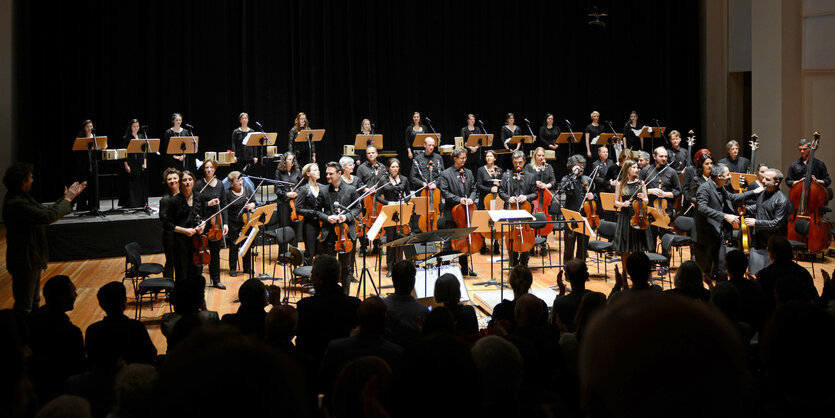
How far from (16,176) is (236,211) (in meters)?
3.40

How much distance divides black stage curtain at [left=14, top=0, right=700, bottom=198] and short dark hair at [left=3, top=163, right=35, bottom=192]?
630 centimetres

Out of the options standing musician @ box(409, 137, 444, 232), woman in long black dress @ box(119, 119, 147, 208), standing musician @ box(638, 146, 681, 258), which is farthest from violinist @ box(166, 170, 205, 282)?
standing musician @ box(638, 146, 681, 258)

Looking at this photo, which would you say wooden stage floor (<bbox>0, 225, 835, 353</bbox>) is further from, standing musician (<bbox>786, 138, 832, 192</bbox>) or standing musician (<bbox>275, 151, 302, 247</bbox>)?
standing musician (<bbox>786, 138, 832, 192</bbox>)

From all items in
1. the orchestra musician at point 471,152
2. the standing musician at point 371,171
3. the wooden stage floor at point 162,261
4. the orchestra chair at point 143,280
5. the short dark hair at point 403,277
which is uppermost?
the orchestra musician at point 471,152

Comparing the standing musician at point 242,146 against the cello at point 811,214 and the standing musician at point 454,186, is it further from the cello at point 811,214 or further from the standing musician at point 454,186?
the cello at point 811,214

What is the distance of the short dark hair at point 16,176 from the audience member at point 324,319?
3.48 m

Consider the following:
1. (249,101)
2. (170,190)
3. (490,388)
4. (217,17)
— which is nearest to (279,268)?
(170,190)

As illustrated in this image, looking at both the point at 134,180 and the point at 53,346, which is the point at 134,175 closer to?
the point at 134,180

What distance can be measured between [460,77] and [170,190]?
10.5m

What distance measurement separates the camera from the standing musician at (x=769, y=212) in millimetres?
8336

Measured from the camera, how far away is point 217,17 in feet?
49.9

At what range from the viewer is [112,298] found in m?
4.29

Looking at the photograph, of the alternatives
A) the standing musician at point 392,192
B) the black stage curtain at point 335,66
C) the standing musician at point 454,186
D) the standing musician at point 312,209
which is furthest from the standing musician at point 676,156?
the standing musician at point 312,209

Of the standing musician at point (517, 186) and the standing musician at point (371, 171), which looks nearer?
the standing musician at point (517, 186)
